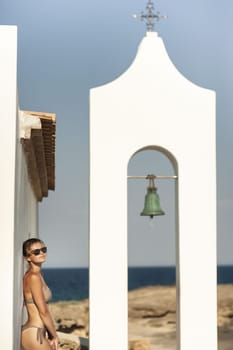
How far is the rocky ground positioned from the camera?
39.0 meters

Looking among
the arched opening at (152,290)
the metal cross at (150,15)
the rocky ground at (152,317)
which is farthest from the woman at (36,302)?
the rocky ground at (152,317)

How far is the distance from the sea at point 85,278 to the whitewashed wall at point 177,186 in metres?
44.1

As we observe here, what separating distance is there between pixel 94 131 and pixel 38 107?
36.8 metres

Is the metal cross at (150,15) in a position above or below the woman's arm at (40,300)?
above

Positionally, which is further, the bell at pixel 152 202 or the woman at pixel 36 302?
the bell at pixel 152 202

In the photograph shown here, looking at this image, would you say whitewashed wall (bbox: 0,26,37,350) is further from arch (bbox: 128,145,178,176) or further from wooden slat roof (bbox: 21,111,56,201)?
arch (bbox: 128,145,178,176)

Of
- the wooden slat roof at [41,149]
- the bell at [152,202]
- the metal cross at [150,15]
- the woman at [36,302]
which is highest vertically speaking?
the metal cross at [150,15]

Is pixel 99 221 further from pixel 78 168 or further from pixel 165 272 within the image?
pixel 165 272

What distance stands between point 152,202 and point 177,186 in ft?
1.26

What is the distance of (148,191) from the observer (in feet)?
33.7

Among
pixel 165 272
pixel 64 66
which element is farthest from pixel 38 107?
pixel 165 272

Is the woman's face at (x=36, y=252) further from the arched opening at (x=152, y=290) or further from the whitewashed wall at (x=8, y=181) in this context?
the arched opening at (x=152, y=290)

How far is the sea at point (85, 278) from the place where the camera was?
55438mm

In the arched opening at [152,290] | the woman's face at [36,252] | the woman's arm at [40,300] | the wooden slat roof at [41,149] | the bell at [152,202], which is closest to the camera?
the woman's arm at [40,300]
